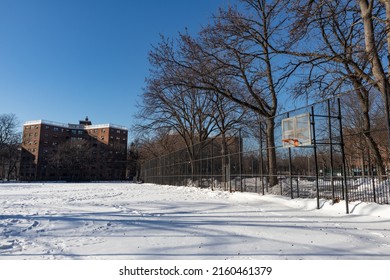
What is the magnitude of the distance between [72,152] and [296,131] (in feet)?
224

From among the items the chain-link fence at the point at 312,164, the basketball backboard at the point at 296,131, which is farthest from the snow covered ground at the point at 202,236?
the basketball backboard at the point at 296,131

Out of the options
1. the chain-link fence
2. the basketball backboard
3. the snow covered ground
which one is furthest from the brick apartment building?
the snow covered ground

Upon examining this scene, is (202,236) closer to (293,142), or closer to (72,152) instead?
(293,142)

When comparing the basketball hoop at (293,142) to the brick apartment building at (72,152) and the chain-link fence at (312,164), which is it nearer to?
the chain-link fence at (312,164)

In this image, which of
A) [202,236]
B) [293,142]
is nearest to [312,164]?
[293,142]

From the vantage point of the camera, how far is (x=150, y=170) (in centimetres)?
3862

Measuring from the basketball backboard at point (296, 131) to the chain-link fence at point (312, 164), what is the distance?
6.2 inches

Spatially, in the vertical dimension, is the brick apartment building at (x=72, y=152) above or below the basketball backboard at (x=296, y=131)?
above

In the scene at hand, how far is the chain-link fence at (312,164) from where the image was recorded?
29.2ft

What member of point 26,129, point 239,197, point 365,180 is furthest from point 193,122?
point 26,129

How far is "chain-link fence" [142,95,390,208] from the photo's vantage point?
8.91 metres

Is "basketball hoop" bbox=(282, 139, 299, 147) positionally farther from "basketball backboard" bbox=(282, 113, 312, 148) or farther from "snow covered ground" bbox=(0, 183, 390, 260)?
"snow covered ground" bbox=(0, 183, 390, 260)

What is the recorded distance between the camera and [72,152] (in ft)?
228
